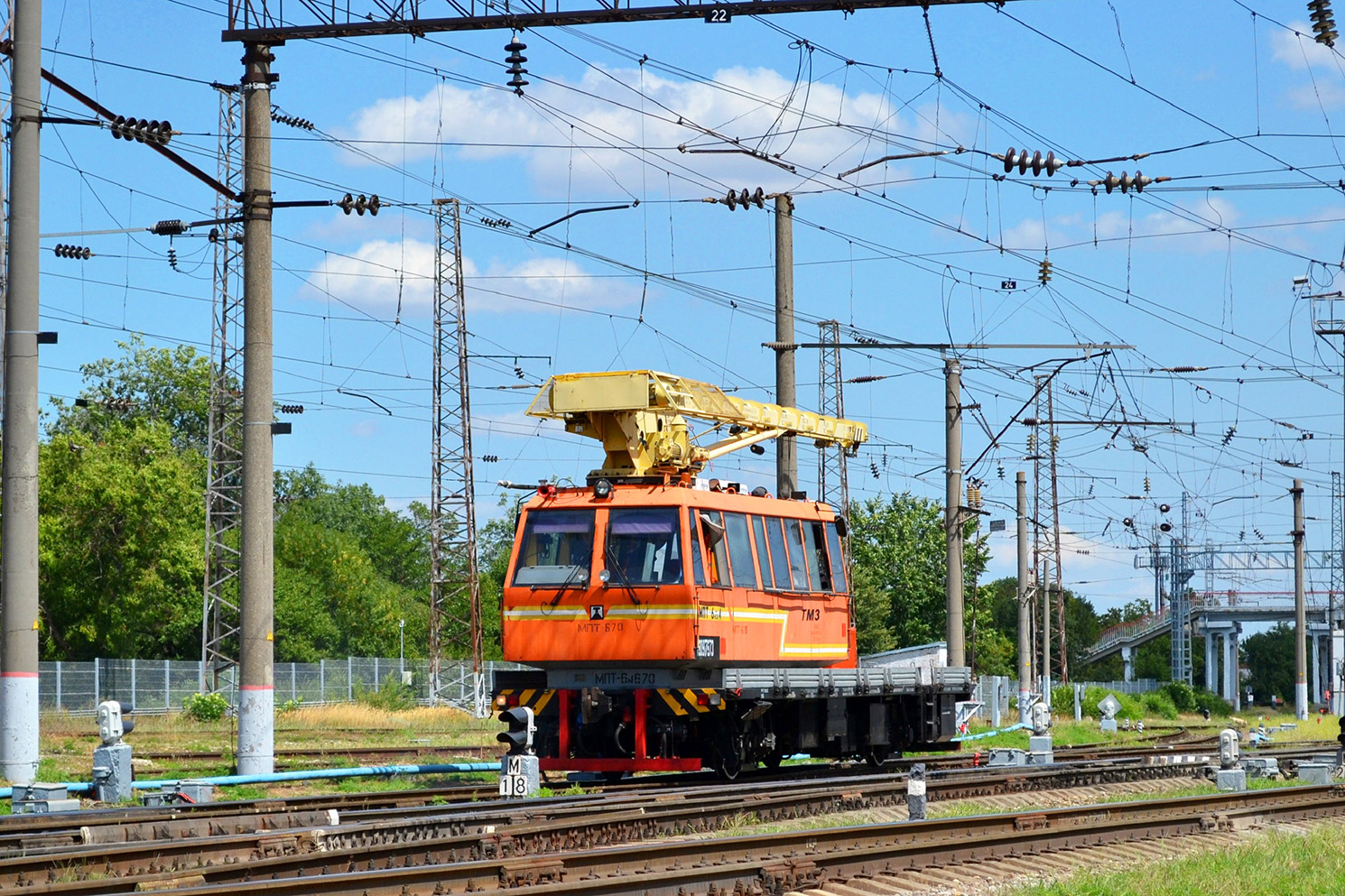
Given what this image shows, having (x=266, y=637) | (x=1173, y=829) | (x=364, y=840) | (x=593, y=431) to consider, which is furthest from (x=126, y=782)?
(x=1173, y=829)

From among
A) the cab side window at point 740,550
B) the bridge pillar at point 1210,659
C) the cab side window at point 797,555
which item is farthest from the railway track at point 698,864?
the bridge pillar at point 1210,659

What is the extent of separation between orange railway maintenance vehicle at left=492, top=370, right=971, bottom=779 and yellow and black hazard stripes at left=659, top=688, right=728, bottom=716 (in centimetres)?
2

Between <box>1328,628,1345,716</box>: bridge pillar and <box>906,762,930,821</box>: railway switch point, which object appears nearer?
<box>906,762,930,821</box>: railway switch point

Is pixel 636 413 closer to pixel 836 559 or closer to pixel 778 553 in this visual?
pixel 778 553

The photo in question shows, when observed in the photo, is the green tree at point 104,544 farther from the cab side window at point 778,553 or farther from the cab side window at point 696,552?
the cab side window at point 696,552

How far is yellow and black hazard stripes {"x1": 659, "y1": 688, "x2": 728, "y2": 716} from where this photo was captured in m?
19.0

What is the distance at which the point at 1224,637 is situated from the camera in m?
87.2

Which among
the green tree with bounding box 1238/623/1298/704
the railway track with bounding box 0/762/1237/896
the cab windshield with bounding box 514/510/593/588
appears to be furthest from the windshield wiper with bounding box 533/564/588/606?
the green tree with bounding box 1238/623/1298/704

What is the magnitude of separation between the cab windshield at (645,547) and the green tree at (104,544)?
36.6 meters

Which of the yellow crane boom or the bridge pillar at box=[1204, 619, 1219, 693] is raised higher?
the yellow crane boom

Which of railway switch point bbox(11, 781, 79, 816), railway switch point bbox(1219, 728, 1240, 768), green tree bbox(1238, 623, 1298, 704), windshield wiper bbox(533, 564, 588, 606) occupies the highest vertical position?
windshield wiper bbox(533, 564, 588, 606)

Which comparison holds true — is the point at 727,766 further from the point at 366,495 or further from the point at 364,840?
the point at 366,495

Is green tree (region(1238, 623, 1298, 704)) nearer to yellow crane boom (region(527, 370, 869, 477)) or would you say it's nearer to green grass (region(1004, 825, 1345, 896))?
yellow crane boom (region(527, 370, 869, 477))

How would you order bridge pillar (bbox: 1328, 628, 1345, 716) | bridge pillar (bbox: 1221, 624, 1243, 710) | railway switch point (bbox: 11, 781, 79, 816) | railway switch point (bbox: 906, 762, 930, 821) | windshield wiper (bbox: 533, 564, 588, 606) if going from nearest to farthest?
1. railway switch point (bbox: 906, 762, 930, 821)
2. railway switch point (bbox: 11, 781, 79, 816)
3. windshield wiper (bbox: 533, 564, 588, 606)
4. bridge pillar (bbox: 1328, 628, 1345, 716)
5. bridge pillar (bbox: 1221, 624, 1243, 710)
